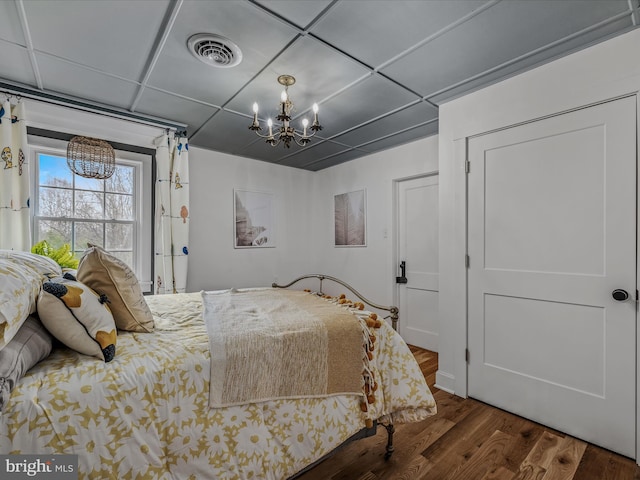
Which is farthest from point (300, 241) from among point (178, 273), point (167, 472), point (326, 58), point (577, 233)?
point (167, 472)

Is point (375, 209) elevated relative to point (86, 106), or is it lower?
lower

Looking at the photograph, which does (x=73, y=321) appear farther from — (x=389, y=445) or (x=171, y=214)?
(x=171, y=214)

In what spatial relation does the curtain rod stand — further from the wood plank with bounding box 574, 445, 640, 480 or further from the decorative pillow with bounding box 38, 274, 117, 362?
the wood plank with bounding box 574, 445, 640, 480

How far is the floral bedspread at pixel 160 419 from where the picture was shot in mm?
935

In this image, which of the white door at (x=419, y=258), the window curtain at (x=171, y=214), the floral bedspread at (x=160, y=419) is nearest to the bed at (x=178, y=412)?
the floral bedspread at (x=160, y=419)

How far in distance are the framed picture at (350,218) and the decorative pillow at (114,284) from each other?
314 centimetres

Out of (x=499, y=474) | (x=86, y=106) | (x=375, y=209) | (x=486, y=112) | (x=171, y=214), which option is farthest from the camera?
(x=375, y=209)

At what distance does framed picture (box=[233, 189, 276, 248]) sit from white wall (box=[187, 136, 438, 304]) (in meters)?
0.09

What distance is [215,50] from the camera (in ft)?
6.42

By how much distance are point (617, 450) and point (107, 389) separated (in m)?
2.71

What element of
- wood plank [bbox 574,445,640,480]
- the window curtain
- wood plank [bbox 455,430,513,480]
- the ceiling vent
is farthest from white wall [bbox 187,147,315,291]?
wood plank [bbox 574,445,640,480]

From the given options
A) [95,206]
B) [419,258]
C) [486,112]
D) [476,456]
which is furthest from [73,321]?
[419,258]

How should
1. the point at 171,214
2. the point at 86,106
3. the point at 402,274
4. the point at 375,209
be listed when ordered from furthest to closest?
the point at 375,209, the point at 402,274, the point at 171,214, the point at 86,106

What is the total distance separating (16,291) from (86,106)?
2.47m
